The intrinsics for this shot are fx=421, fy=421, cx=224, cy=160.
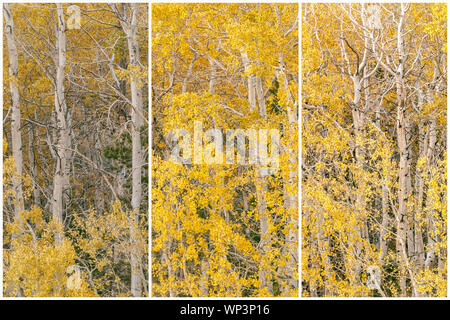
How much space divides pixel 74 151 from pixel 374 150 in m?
2.95

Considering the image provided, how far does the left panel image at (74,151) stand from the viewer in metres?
4.19

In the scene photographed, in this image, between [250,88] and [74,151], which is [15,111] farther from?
[250,88]

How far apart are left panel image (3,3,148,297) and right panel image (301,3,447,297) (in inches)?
66.7

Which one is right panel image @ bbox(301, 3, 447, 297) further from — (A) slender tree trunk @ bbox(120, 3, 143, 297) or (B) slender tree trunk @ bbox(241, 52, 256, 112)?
(A) slender tree trunk @ bbox(120, 3, 143, 297)

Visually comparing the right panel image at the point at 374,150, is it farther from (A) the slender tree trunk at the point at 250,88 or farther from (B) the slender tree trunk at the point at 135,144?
(B) the slender tree trunk at the point at 135,144

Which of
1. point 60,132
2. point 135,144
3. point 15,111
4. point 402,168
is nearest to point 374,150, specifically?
point 402,168

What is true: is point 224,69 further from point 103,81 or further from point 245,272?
point 245,272

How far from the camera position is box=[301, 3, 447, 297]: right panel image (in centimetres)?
396

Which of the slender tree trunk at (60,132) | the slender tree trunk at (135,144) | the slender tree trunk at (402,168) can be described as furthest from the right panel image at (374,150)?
the slender tree trunk at (60,132)

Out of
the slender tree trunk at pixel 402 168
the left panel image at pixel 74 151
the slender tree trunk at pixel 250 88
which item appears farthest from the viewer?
the left panel image at pixel 74 151

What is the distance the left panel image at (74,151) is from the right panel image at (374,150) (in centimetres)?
169

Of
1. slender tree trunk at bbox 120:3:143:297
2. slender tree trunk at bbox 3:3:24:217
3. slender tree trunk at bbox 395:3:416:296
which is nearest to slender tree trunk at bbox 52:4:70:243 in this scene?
slender tree trunk at bbox 3:3:24:217
